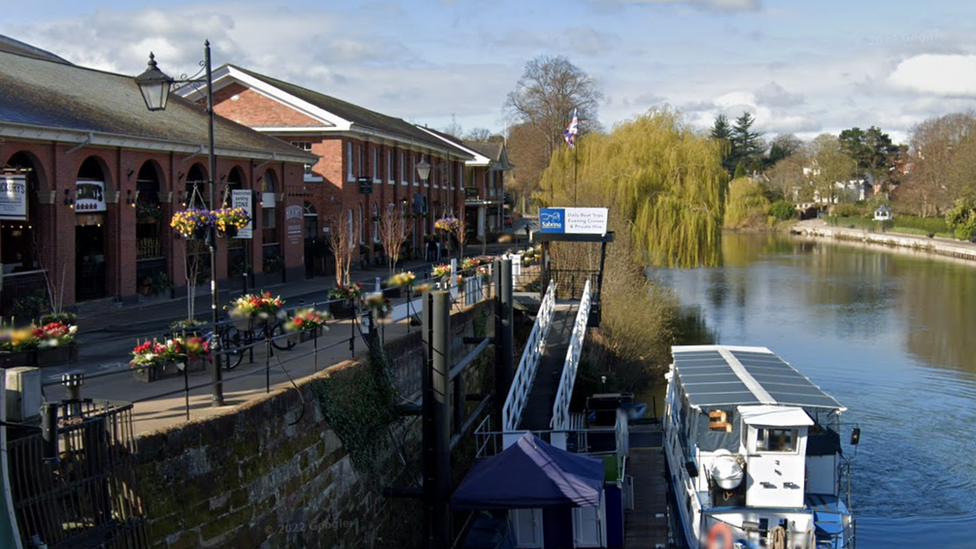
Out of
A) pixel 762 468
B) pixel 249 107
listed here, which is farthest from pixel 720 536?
pixel 249 107

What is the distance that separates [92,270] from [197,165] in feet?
18.4

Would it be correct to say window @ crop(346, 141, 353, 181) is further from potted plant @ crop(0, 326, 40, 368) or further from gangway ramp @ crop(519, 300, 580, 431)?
potted plant @ crop(0, 326, 40, 368)

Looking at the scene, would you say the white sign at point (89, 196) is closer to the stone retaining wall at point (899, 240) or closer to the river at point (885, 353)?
the river at point (885, 353)

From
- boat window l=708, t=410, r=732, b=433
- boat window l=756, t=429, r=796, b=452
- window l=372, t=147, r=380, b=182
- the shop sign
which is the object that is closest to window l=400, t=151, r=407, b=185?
window l=372, t=147, r=380, b=182

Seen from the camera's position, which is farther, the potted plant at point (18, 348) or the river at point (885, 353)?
the river at point (885, 353)

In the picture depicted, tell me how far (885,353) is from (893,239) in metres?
59.8

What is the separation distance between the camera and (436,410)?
548 inches

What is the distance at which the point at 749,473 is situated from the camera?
1669cm

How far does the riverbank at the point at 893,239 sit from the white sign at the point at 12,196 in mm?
71211

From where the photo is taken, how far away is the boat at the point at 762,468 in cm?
1617

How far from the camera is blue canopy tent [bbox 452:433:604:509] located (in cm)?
1383

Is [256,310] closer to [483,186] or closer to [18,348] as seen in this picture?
[18,348]

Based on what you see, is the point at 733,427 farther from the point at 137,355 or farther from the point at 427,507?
the point at 137,355

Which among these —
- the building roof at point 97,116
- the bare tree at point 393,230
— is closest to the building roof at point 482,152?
the bare tree at point 393,230
